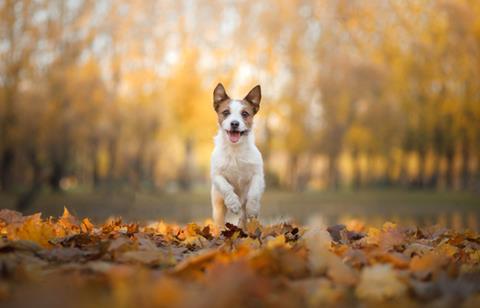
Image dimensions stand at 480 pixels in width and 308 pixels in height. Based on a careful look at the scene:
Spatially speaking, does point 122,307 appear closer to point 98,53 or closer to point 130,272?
point 130,272

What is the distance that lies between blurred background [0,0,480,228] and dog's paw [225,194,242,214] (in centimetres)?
1919

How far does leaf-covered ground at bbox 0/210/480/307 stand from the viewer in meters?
2.16

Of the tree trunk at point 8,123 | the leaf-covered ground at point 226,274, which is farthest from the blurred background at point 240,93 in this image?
the leaf-covered ground at point 226,274

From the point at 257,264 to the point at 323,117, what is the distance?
3742cm

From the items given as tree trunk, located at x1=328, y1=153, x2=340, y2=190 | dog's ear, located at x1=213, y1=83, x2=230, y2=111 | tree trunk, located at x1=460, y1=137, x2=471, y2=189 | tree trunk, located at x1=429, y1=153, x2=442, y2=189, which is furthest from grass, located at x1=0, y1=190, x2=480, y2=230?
dog's ear, located at x1=213, y1=83, x2=230, y2=111

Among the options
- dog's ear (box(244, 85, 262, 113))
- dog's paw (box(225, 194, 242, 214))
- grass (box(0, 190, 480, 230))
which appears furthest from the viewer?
grass (box(0, 190, 480, 230))

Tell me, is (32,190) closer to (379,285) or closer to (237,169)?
(237,169)

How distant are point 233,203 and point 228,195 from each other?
0.12m

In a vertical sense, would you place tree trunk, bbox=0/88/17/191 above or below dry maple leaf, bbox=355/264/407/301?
above

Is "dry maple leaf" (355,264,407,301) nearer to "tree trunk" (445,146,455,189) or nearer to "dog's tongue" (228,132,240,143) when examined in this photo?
"dog's tongue" (228,132,240,143)

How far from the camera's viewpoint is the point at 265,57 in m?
36.4

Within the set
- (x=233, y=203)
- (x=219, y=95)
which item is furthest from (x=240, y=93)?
(x=233, y=203)

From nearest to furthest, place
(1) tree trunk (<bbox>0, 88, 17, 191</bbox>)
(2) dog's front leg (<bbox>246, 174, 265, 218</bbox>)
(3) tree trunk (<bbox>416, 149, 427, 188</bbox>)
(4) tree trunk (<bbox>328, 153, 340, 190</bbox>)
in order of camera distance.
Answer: (2) dog's front leg (<bbox>246, 174, 265, 218</bbox>) < (1) tree trunk (<bbox>0, 88, 17, 191</bbox>) < (4) tree trunk (<bbox>328, 153, 340, 190</bbox>) < (3) tree trunk (<bbox>416, 149, 427, 188</bbox>)

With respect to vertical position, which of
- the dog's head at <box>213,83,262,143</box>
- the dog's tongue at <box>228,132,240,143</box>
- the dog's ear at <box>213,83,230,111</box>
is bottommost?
the dog's tongue at <box>228,132,240,143</box>
